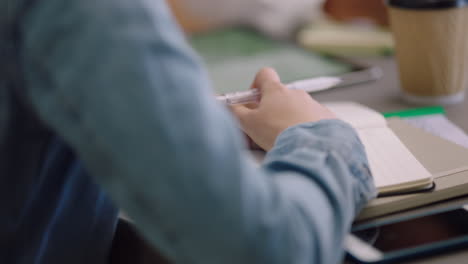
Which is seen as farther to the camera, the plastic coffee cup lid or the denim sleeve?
the plastic coffee cup lid

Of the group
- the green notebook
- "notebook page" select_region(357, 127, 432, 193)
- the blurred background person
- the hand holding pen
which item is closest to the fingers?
the hand holding pen

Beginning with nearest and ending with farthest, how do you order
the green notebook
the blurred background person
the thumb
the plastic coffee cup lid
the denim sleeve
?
the denim sleeve < the thumb < the plastic coffee cup lid < the green notebook < the blurred background person

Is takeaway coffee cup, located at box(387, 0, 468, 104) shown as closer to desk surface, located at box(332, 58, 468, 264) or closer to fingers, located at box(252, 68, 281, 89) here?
desk surface, located at box(332, 58, 468, 264)

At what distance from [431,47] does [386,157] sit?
30 centimetres

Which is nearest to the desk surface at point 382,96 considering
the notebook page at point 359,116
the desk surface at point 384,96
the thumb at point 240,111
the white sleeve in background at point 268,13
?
the desk surface at point 384,96

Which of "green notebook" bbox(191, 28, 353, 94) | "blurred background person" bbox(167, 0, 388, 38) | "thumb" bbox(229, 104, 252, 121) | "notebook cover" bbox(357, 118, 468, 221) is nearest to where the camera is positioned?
"notebook cover" bbox(357, 118, 468, 221)

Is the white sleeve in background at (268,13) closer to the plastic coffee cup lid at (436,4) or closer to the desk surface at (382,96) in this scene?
the desk surface at (382,96)

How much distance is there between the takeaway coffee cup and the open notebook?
0.57ft

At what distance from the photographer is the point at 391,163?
57cm

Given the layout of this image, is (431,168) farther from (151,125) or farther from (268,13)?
(268,13)

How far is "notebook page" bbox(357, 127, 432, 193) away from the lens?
535 millimetres

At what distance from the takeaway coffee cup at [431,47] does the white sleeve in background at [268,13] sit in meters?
0.48

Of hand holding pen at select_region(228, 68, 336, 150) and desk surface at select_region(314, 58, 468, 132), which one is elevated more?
hand holding pen at select_region(228, 68, 336, 150)

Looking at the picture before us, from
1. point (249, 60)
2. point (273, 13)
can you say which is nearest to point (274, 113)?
point (249, 60)
